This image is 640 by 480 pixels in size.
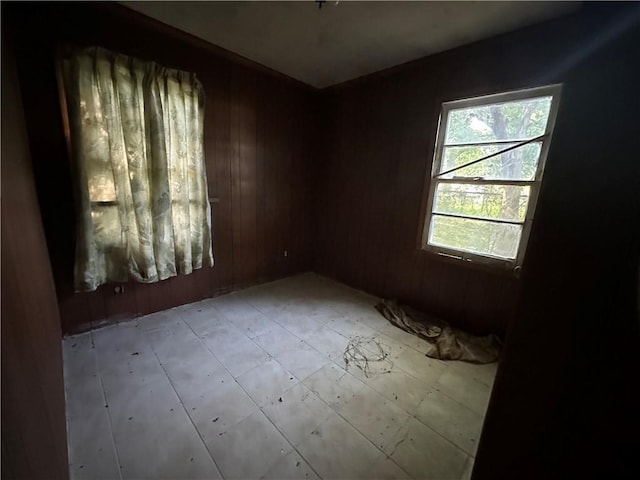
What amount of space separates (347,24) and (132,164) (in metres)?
1.93

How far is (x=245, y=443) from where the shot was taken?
Result: 128 centimetres

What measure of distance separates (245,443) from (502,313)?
2.12 metres

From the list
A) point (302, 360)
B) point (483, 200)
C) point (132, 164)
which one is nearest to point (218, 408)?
point (302, 360)

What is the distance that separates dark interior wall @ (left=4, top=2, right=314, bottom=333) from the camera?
68.6 inches

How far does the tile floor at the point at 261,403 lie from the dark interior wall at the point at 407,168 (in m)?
0.60

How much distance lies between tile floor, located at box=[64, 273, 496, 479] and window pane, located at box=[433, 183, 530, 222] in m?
1.20

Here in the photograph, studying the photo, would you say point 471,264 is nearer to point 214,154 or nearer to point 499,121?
point 499,121

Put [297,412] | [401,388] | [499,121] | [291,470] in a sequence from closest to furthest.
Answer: [291,470]
[297,412]
[401,388]
[499,121]

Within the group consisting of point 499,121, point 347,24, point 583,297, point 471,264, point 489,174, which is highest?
point 347,24

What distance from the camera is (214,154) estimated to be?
8.42ft

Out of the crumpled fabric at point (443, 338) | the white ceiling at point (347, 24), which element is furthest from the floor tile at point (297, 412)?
the white ceiling at point (347, 24)

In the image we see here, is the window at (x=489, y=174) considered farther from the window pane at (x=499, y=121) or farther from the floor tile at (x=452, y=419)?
the floor tile at (x=452, y=419)

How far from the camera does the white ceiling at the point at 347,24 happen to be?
1719 millimetres

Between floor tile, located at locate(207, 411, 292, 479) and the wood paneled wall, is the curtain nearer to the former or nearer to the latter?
floor tile, located at locate(207, 411, 292, 479)
